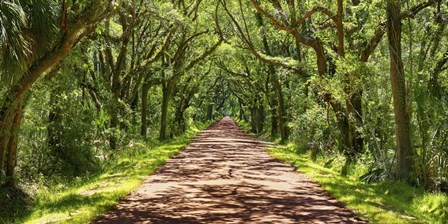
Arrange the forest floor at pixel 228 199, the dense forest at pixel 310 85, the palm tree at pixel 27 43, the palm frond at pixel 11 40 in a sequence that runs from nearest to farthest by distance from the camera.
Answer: the palm frond at pixel 11 40, the palm tree at pixel 27 43, the forest floor at pixel 228 199, the dense forest at pixel 310 85

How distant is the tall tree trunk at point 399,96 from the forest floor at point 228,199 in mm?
2303

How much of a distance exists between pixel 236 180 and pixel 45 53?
5351 mm

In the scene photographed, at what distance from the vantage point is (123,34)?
17953 millimetres

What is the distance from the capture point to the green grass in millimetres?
7543

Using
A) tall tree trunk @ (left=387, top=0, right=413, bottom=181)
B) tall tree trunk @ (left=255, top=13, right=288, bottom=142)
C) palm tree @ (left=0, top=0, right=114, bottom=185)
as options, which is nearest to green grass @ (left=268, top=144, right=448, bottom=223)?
tall tree trunk @ (left=387, top=0, right=413, bottom=181)

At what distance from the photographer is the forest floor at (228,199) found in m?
7.28

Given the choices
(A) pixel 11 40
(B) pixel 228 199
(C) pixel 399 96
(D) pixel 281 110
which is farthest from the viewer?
(D) pixel 281 110

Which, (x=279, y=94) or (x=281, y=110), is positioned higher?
(x=279, y=94)

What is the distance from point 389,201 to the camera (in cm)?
897

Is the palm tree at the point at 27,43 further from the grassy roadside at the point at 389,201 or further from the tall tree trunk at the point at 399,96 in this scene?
the tall tree trunk at the point at 399,96

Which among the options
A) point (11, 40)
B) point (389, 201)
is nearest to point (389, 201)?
point (389, 201)

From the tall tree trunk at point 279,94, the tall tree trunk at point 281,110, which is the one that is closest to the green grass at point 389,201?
the tall tree trunk at point 279,94

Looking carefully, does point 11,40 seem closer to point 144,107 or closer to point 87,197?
point 87,197

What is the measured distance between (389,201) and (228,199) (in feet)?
10.3
